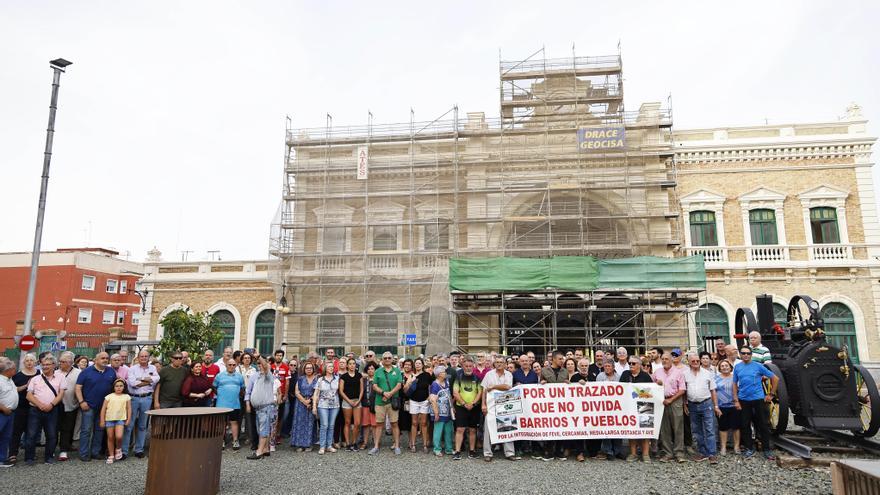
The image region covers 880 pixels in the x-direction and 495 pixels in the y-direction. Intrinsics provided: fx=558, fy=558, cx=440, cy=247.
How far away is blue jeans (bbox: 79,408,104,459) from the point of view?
8414mm

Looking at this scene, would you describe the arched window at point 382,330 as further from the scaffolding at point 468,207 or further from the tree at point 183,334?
the tree at point 183,334

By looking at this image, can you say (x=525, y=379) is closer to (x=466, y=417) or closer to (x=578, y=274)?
(x=466, y=417)

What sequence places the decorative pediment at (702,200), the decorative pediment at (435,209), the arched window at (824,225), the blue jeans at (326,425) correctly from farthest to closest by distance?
the decorative pediment at (435,209)
the decorative pediment at (702,200)
the arched window at (824,225)
the blue jeans at (326,425)

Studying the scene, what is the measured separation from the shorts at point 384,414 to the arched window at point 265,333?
14.0m

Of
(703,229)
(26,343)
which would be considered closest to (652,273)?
(703,229)

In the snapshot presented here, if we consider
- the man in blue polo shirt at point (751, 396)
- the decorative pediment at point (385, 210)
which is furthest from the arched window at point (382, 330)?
the man in blue polo shirt at point (751, 396)

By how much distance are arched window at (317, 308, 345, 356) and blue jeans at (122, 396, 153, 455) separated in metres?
11.8

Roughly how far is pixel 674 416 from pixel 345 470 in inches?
197

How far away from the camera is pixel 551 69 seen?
2159cm

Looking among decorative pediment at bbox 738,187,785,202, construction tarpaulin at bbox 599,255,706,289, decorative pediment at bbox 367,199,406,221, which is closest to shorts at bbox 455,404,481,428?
construction tarpaulin at bbox 599,255,706,289

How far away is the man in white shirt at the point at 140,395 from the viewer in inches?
338

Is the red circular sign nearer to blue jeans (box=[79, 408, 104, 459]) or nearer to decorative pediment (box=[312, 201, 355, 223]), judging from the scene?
blue jeans (box=[79, 408, 104, 459])

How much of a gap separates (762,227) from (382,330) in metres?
14.6

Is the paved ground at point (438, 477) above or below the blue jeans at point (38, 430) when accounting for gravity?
below
